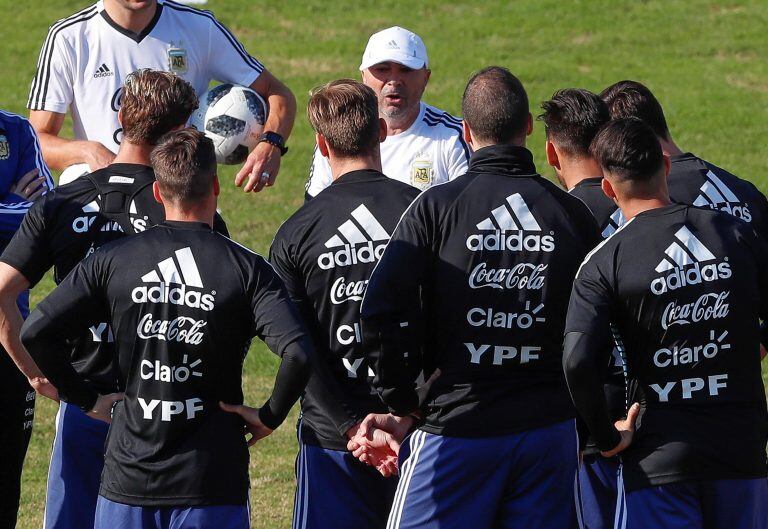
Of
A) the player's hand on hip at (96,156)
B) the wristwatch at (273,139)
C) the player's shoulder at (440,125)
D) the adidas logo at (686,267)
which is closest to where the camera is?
the adidas logo at (686,267)

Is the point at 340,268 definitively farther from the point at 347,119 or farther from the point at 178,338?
the point at 178,338

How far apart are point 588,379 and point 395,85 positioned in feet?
9.77

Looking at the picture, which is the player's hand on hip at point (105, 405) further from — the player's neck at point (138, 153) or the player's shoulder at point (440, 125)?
the player's shoulder at point (440, 125)

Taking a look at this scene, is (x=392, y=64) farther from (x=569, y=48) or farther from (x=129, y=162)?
(x=569, y=48)

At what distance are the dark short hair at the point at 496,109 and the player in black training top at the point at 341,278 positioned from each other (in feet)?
1.50

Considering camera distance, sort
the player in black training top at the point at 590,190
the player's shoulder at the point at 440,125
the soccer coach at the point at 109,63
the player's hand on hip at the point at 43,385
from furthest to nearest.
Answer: the player's shoulder at the point at 440,125 < the soccer coach at the point at 109,63 < the player in black training top at the point at 590,190 < the player's hand on hip at the point at 43,385

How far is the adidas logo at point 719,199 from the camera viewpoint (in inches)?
259

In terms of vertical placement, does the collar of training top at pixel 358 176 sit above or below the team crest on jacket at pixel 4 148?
below

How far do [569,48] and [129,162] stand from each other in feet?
51.9

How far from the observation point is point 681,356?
5.31 meters

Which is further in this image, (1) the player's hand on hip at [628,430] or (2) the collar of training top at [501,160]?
(2) the collar of training top at [501,160]

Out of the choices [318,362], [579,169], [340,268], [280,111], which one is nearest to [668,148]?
[579,169]

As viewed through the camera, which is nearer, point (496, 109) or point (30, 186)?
point (496, 109)

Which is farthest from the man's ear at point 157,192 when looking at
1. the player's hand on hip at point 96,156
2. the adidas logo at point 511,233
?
the adidas logo at point 511,233
